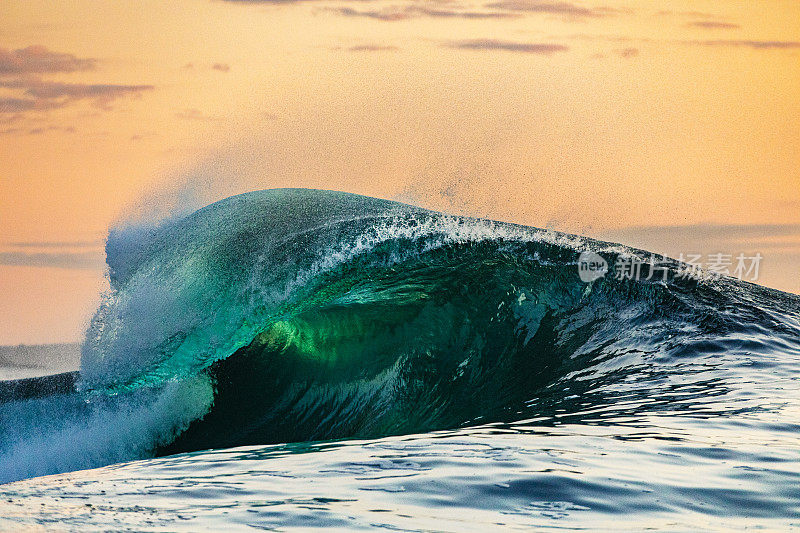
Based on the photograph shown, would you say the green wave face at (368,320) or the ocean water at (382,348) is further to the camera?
the green wave face at (368,320)

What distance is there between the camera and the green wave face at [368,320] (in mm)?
6359

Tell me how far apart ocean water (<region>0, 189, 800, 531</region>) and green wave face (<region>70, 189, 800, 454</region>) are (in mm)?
19

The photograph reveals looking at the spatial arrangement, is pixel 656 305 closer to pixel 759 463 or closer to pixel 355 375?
pixel 355 375

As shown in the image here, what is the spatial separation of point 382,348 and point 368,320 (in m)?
0.37

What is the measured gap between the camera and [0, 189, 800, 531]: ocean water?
15.0 ft

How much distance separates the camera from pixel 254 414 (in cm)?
685

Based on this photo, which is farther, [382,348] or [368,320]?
[368,320]

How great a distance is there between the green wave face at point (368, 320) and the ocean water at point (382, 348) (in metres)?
0.02

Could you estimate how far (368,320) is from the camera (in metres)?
7.33

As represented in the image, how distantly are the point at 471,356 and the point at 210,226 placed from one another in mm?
3159

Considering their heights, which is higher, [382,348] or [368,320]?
[368,320]

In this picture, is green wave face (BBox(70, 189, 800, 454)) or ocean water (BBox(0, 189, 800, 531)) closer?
ocean water (BBox(0, 189, 800, 531))

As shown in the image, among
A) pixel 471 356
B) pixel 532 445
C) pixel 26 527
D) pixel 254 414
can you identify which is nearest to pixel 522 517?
pixel 532 445

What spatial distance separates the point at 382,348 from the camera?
7082 millimetres
